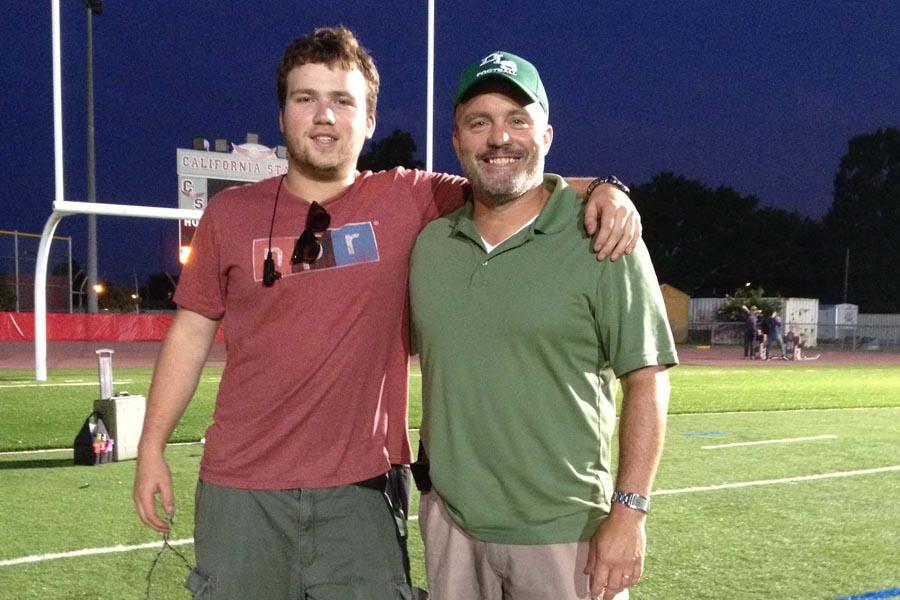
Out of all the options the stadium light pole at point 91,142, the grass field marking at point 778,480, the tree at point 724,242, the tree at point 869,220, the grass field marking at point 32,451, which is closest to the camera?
the grass field marking at point 778,480

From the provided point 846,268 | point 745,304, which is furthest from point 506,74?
point 846,268

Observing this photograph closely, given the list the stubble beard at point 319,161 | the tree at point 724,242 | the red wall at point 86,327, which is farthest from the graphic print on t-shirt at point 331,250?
the tree at point 724,242

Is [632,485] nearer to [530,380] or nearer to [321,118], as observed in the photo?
[530,380]

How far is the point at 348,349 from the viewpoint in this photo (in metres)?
2.43

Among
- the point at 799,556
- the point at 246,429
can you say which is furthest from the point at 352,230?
the point at 799,556

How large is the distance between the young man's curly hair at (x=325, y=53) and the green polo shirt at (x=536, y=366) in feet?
2.30

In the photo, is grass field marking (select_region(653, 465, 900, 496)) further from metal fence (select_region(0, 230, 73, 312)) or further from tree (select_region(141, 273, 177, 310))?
tree (select_region(141, 273, 177, 310))

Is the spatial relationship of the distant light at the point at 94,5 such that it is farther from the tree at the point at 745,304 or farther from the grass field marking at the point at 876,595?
the tree at the point at 745,304

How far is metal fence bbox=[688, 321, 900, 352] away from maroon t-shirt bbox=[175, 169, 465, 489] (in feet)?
124

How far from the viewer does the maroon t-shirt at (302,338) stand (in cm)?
242

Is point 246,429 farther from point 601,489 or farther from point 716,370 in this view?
point 716,370

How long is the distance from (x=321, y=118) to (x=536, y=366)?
949 millimetres

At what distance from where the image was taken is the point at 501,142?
7.90ft

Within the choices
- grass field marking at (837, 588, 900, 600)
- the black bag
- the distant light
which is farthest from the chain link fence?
grass field marking at (837, 588, 900, 600)
